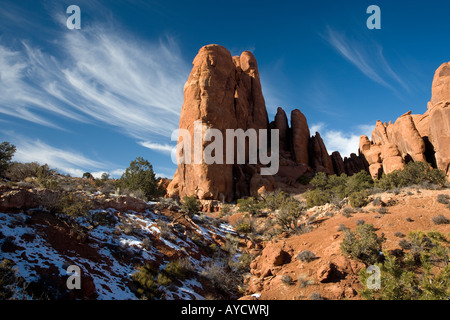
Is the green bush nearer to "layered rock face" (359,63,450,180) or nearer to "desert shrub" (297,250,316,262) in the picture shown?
"layered rock face" (359,63,450,180)

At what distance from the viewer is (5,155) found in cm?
1842

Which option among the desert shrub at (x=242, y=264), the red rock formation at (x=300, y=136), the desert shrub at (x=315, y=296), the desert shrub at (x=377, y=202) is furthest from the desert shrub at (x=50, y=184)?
the red rock formation at (x=300, y=136)

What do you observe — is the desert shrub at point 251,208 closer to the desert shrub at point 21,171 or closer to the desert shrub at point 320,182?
the desert shrub at point 320,182

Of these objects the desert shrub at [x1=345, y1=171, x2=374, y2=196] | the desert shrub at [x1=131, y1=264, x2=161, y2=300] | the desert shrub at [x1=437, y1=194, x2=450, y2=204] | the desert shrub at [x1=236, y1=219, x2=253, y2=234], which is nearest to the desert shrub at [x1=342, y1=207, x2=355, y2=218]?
the desert shrub at [x1=437, y1=194, x2=450, y2=204]

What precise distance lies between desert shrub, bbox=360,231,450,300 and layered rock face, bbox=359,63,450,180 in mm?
28943

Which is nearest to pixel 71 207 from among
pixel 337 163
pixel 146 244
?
pixel 146 244

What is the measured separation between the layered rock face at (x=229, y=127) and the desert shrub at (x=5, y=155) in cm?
2069

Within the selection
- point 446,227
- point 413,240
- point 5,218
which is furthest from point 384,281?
point 5,218

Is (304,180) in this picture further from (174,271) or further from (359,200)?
(174,271)

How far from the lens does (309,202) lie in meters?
25.7

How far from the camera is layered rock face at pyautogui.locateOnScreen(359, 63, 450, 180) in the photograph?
33.0 meters

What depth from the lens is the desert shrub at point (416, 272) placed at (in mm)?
6762
